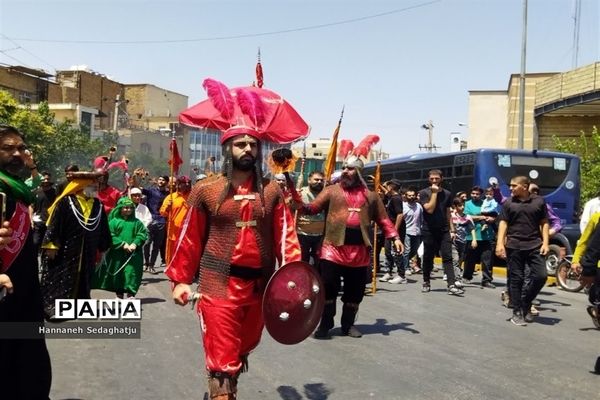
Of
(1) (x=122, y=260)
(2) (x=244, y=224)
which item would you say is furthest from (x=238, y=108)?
(1) (x=122, y=260)

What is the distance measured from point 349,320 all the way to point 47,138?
35.1m

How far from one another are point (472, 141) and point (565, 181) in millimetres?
26617

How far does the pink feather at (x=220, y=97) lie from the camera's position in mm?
4574

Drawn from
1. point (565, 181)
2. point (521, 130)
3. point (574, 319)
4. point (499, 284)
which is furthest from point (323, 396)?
point (521, 130)

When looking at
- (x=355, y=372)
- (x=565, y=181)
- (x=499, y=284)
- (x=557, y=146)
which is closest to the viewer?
(x=355, y=372)

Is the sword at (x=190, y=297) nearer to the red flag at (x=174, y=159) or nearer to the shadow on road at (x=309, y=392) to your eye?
the shadow on road at (x=309, y=392)

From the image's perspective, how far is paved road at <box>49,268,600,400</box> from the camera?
198 inches

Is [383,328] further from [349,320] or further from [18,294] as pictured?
[18,294]

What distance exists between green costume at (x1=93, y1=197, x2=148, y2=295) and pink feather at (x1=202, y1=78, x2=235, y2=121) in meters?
3.91

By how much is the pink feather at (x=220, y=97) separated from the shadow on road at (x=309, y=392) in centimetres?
215

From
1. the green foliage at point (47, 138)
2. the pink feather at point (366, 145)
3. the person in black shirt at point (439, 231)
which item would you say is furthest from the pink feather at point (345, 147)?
the green foliage at point (47, 138)

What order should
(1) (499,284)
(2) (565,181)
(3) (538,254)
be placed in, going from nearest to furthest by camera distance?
(3) (538,254), (1) (499,284), (2) (565,181)

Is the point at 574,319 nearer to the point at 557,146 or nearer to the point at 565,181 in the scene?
the point at 565,181

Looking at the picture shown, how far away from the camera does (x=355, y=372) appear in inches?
220
